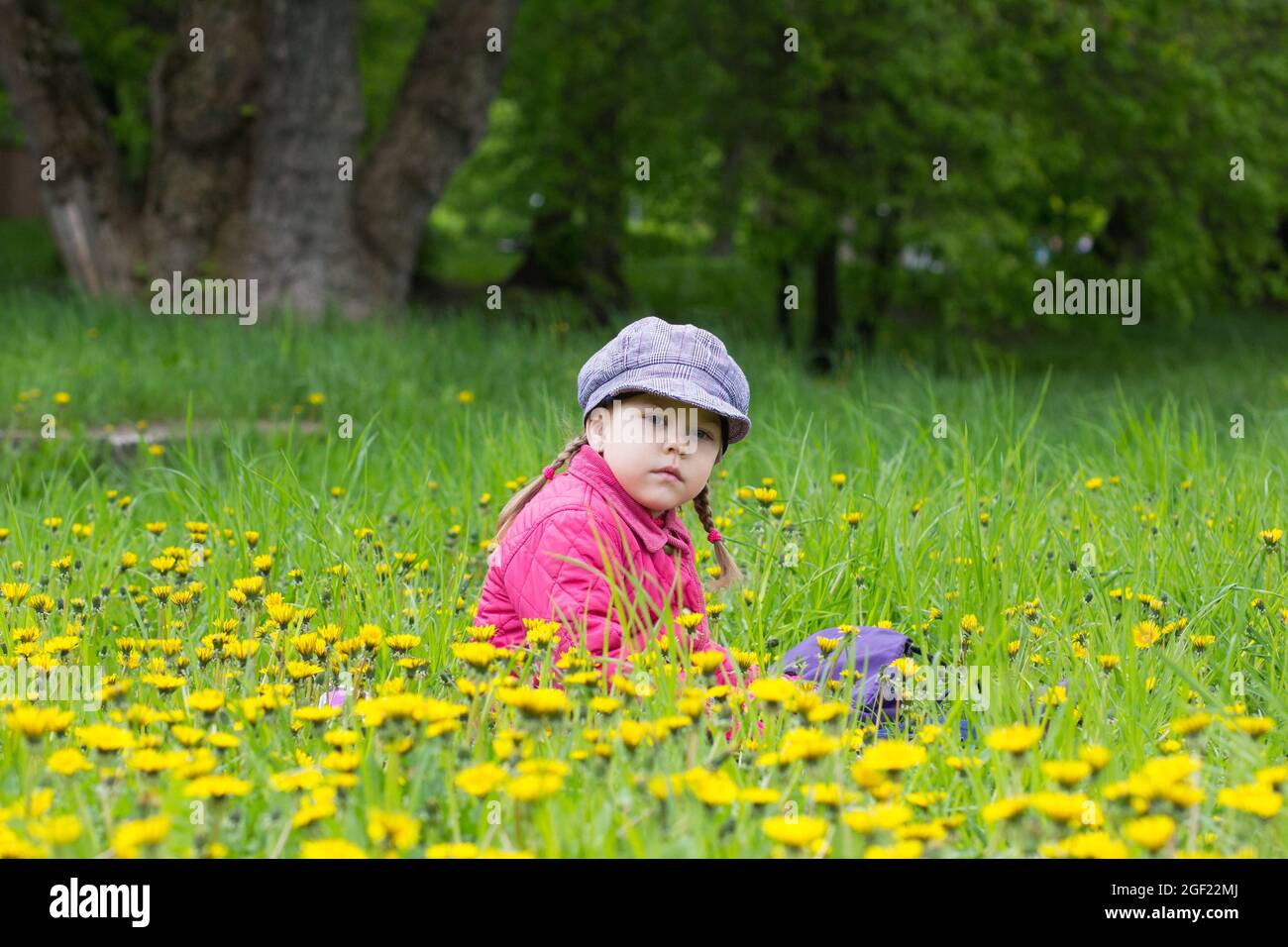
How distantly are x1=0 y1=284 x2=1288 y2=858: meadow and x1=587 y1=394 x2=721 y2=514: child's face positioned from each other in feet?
1.32

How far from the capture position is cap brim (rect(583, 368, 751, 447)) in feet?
9.77

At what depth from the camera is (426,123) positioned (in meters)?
10.7

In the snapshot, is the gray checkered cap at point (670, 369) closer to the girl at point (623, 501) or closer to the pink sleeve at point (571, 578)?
the girl at point (623, 501)

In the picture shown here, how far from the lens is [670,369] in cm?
303

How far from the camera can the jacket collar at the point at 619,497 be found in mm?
3088

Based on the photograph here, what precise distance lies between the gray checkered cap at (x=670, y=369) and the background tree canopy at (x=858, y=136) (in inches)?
272

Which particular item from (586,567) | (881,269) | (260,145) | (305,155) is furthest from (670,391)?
(881,269)

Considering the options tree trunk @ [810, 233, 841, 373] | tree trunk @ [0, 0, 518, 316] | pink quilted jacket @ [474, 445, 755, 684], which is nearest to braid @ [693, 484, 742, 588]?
pink quilted jacket @ [474, 445, 755, 684]

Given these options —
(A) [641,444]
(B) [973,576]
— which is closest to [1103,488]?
(B) [973,576]
